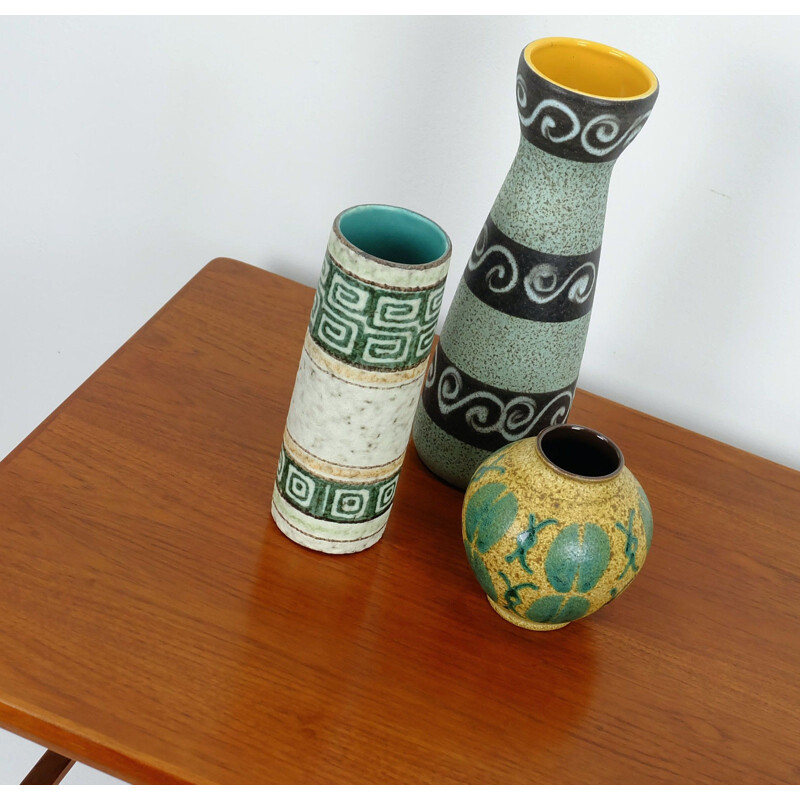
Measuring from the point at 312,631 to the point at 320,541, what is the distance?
0.21 feet

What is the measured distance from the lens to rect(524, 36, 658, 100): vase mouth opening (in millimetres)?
620

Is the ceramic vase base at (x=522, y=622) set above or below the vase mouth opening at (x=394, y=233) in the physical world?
below

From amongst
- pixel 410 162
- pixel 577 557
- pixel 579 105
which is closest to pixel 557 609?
pixel 577 557

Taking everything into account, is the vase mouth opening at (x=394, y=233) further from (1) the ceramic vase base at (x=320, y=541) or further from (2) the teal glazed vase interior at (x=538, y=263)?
(1) the ceramic vase base at (x=320, y=541)

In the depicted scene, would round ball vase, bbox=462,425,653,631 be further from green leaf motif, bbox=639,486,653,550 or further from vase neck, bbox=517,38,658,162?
vase neck, bbox=517,38,658,162

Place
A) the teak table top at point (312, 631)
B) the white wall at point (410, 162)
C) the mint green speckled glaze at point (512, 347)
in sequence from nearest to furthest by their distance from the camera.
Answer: the teak table top at point (312, 631) → the mint green speckled glaze at point (512, 347) → the white wall at point (410, 162)

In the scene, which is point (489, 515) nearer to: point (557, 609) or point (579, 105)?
point (557, 609)

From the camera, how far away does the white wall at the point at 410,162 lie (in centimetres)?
75

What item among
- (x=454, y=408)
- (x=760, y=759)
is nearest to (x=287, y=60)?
(x=454, y=408)

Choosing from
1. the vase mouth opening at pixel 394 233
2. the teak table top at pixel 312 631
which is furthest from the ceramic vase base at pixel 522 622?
the vase mouth opening at pixel 394 233

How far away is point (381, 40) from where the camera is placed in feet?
2.60

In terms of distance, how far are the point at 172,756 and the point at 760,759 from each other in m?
0.33

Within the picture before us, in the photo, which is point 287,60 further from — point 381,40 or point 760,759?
point 760,759

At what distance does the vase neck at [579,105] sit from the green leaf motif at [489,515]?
198 millimetres
